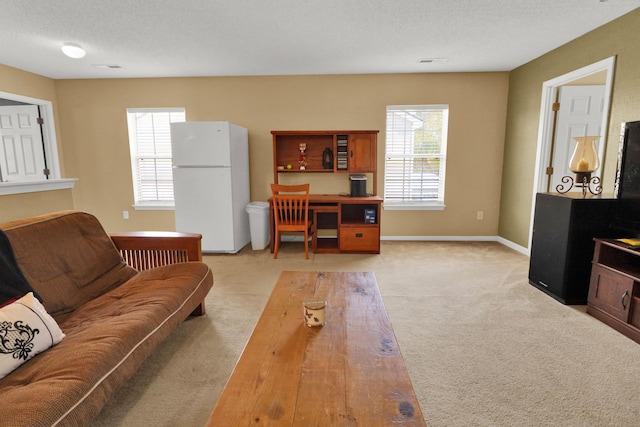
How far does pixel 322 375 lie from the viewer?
1.20 metres

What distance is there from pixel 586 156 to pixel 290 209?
9.85 feet

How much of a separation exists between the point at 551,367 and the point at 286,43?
3577 millimetres

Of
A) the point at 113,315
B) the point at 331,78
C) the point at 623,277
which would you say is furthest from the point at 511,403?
the point at 331,78

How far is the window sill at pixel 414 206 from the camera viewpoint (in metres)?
4.88

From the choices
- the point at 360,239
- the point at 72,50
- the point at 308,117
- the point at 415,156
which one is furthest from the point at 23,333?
the point at 415,156

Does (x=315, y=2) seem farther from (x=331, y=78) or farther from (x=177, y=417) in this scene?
(x=177, y=417)


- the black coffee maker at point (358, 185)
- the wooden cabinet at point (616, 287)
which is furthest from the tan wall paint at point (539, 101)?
the black coffee maker at point (358, 185)

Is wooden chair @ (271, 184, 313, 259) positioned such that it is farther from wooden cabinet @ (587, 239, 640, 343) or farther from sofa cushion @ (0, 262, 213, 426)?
wooden cabinet @ (587, 239, 640, 343)

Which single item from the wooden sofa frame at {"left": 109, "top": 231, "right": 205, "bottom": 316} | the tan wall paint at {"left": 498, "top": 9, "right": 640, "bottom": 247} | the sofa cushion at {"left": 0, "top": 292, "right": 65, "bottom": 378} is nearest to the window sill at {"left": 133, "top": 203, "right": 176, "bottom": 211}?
the wooden sofa frame at {"left": 109, "top": 231, "right": 205, "bottom": 316}

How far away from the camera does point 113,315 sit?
1742 mm

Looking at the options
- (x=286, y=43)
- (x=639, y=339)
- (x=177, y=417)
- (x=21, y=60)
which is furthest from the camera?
(x=21, y=60)

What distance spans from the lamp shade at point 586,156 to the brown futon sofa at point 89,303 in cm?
328

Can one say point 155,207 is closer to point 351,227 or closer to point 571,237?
point 351,227

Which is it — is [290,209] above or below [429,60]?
below
